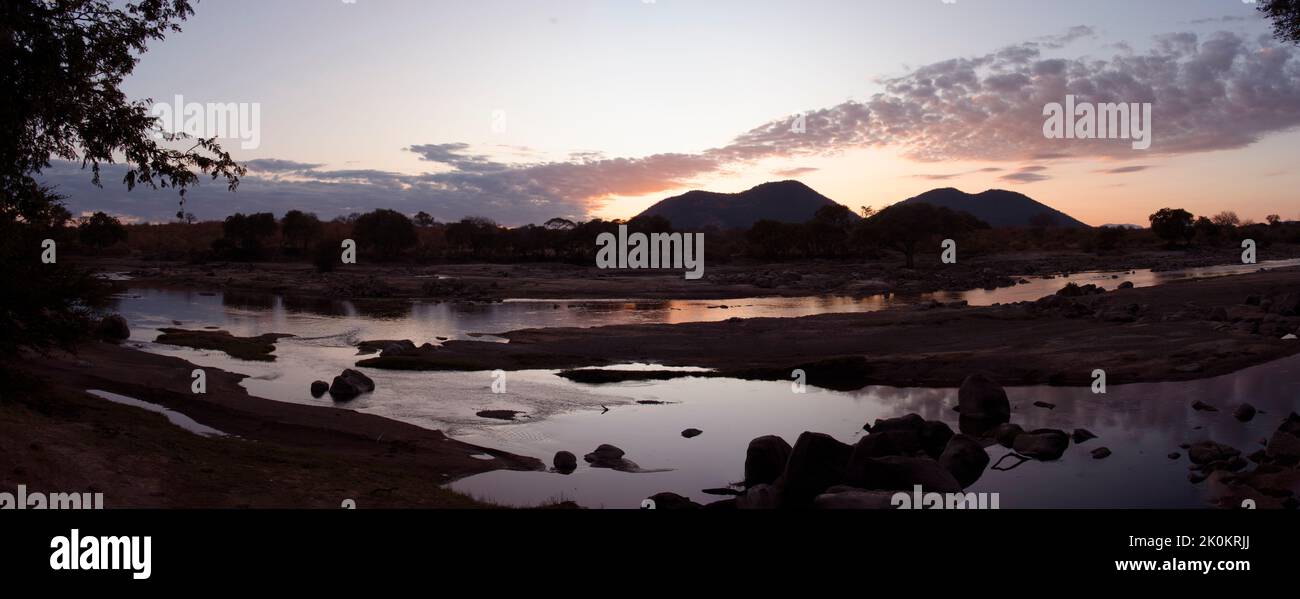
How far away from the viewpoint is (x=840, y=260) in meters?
119

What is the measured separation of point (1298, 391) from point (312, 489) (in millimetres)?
23548

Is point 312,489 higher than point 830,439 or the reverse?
the reverse

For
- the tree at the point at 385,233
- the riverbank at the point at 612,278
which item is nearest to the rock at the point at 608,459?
the riverbank at the point at 612,278

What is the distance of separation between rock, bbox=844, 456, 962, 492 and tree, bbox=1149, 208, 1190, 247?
428 ft

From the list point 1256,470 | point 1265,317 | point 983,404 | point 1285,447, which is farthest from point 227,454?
point 1265,317

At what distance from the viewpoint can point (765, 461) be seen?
49.1 ft

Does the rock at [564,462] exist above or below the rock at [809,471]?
below

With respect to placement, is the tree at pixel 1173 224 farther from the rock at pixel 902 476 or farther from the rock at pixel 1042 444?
the rock at pixel 902 476

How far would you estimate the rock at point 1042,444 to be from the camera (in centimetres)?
1664

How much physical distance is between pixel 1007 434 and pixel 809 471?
713cm

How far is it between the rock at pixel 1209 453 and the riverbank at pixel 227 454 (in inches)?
533

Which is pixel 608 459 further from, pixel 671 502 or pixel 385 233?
pixel 385 233

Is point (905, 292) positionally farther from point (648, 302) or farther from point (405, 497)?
point (405, 497)
